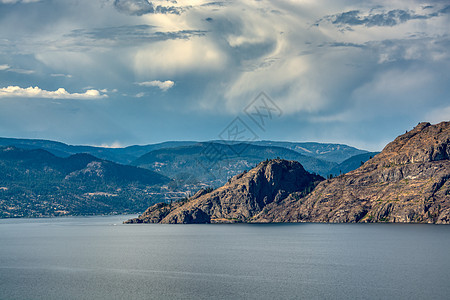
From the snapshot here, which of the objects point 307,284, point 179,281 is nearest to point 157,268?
point 179,281

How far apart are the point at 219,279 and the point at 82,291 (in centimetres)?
4318

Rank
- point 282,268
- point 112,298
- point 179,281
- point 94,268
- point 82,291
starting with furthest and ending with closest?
1. point 94,268
2. point 282,268
3. point 179,281
4. point 82,291
5. point 112,298

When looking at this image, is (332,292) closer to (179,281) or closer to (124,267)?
(179,281)

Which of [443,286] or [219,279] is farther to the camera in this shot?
[219,279]

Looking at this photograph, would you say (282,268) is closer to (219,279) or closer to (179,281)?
(219,279)

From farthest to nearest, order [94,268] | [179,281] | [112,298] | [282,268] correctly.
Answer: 1. [94,268]
2. [282,268]
3. [179,281]
4. [112,298]

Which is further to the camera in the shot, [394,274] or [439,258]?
[439,258]

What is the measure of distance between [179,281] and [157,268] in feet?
102

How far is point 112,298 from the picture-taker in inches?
5340

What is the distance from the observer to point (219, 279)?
16138 cm

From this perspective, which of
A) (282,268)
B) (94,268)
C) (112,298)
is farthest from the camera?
(94,268)

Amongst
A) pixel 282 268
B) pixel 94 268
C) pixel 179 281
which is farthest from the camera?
pixel 94 268

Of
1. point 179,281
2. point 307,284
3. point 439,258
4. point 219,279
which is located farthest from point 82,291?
point 439,258

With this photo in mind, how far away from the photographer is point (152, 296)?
137000 mm
